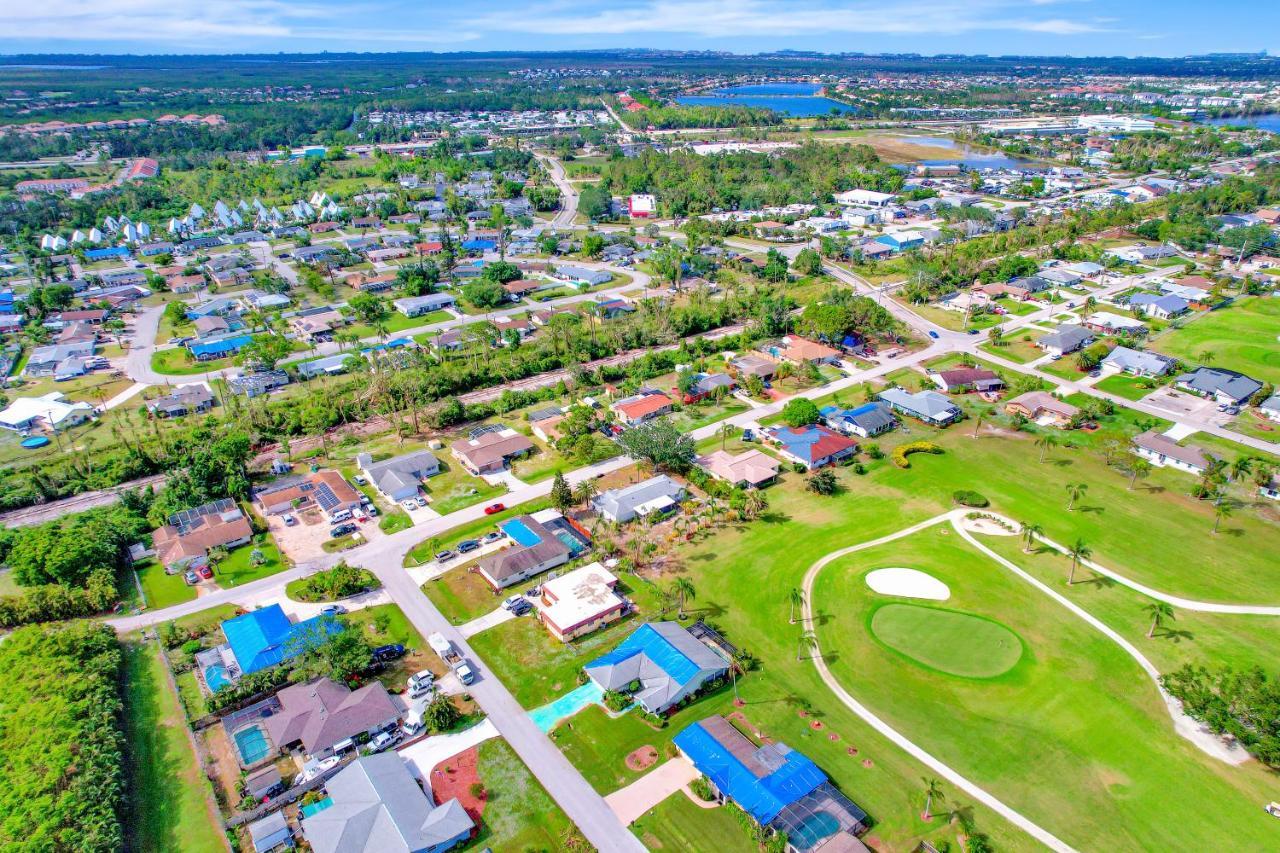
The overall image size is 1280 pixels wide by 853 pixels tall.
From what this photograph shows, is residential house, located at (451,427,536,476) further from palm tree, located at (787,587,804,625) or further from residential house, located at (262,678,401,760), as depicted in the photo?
palm tree, located at (787,587,804,625)

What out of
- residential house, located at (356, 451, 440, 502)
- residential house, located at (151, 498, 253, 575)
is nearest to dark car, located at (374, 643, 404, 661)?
residential house, located at (356, 451, 440, 502)

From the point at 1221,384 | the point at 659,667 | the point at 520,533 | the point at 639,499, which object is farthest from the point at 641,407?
the point at 1221,384

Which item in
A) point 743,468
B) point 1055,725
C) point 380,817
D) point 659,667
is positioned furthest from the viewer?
point 743,468

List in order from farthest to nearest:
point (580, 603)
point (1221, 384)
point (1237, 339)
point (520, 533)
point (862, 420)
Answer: point (1237, 339), point (1221, 384), point (862, 420), point (520, 533), point (580, 603)

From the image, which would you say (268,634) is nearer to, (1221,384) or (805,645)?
(805,645)

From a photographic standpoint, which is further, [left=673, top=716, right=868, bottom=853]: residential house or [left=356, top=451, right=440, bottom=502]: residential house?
[left=356, top=451, right=440, bottom=502]: residential house
